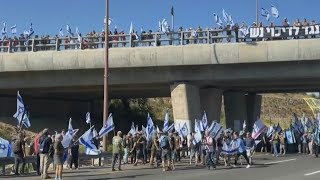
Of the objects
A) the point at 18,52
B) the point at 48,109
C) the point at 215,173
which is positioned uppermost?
the point at 18,52

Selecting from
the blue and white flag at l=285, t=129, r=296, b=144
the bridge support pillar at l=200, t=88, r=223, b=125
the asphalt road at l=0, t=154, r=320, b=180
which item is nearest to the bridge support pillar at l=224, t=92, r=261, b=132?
the bridge support pillar at l=200, t=88, r=223, b=125

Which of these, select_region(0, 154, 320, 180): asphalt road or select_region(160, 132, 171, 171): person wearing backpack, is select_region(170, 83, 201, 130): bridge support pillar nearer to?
select_region(0, 154, 320, 180): asphalt road

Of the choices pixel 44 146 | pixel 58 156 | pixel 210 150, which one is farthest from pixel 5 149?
pixel 210 150

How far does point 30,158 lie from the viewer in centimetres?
2052

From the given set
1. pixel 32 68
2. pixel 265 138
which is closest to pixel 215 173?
pixel 265 138

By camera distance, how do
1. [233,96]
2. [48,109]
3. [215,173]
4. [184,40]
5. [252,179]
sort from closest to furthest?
[252,179], [215,173], [184,40], [233,96], [48,109]

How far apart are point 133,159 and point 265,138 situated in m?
13.1

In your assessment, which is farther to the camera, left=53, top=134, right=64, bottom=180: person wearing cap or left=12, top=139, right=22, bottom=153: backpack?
left=12, top=139, right=22, bottom=153: backpack

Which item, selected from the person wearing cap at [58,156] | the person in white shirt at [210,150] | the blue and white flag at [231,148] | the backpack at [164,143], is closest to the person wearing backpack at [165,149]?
the backpack at [164,143]

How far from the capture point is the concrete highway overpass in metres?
32.4

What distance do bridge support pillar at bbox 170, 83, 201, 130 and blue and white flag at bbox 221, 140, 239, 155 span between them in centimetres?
991

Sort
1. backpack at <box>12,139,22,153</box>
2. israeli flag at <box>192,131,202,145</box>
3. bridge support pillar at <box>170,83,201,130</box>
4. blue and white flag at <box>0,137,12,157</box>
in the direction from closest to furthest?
backpack at <box>12,139,22,153</box> → blue and white flag at <box>0,137,12,157</box> → israeli flag at <box>192,131,202,145</box> → bridge support pillar at <box>170,83,201,130</box>

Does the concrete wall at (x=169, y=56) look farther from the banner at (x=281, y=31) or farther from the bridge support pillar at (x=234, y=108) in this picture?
the bridge support pillar at (x=234, y=108)

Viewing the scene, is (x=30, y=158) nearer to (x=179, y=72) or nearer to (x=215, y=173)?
(x=215, y=173)
